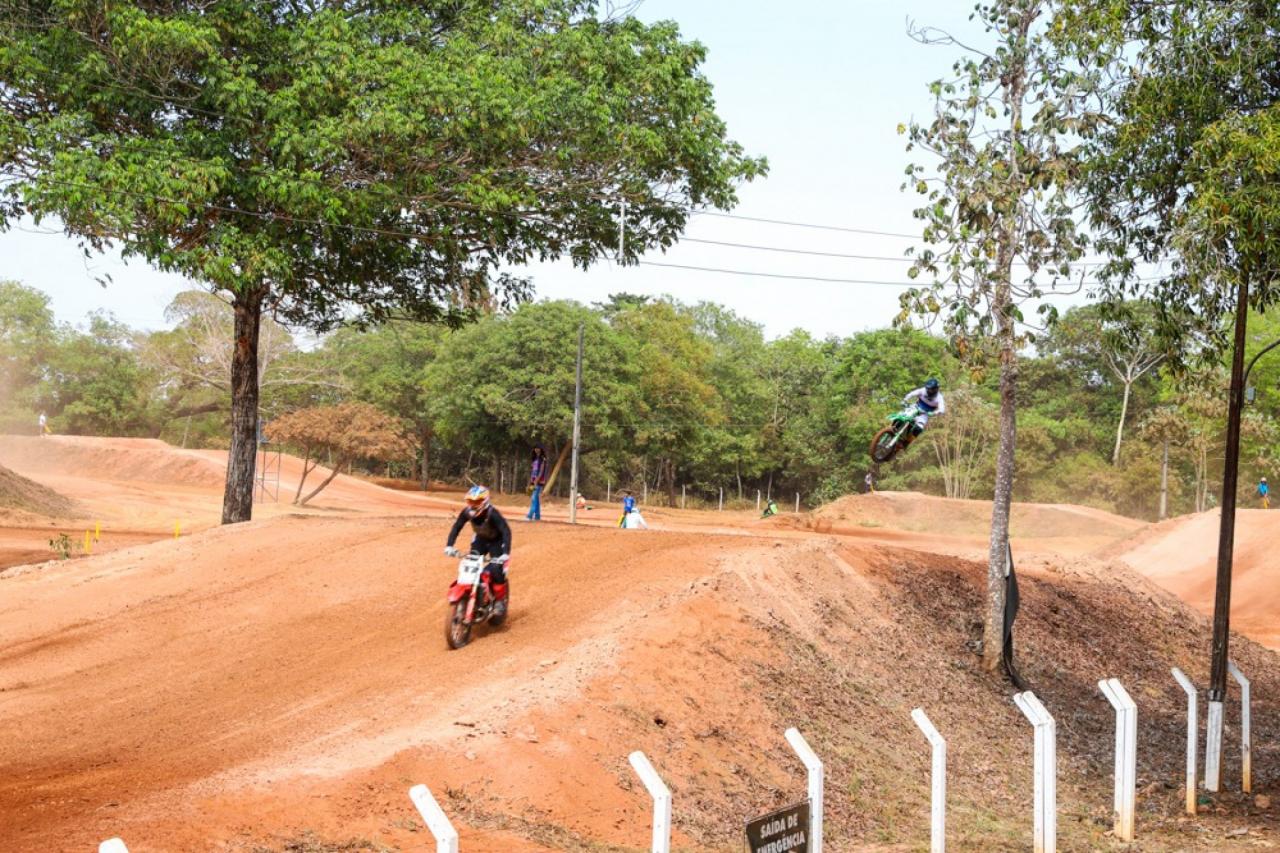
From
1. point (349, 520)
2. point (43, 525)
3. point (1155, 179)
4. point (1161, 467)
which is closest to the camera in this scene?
point (1155, 179)

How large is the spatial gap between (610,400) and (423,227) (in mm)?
28200

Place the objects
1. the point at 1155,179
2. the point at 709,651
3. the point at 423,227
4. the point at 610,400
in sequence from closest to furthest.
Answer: the point at 709,651 → the point at 1155,179 → the point at 423,227 → the point at 610,400

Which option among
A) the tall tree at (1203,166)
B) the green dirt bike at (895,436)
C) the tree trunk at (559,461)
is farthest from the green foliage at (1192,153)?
the tree trunk at (559,461)

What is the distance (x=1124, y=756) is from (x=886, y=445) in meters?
6.98

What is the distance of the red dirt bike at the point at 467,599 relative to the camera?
44.7 ft

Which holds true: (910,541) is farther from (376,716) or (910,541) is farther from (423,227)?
(376,716)

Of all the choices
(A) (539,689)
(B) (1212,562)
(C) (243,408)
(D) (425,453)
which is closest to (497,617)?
(A) (539,689)

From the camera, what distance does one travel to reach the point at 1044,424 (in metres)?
62.9

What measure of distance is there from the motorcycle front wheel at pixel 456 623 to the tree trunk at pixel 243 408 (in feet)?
41.3

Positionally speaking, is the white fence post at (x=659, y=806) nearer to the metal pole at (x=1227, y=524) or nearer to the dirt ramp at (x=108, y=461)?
the metal pole at (x=1227, y=524)

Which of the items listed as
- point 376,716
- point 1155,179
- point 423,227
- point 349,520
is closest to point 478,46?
point 423,227

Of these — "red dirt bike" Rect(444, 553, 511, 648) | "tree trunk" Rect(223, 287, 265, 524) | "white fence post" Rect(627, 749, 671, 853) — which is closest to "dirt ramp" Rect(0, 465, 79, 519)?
"tree trunk" Rect(223, 287, 265, 524)

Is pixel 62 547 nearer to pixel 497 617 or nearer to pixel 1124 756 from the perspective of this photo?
pixel 497 617

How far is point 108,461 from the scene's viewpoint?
2197 inches
